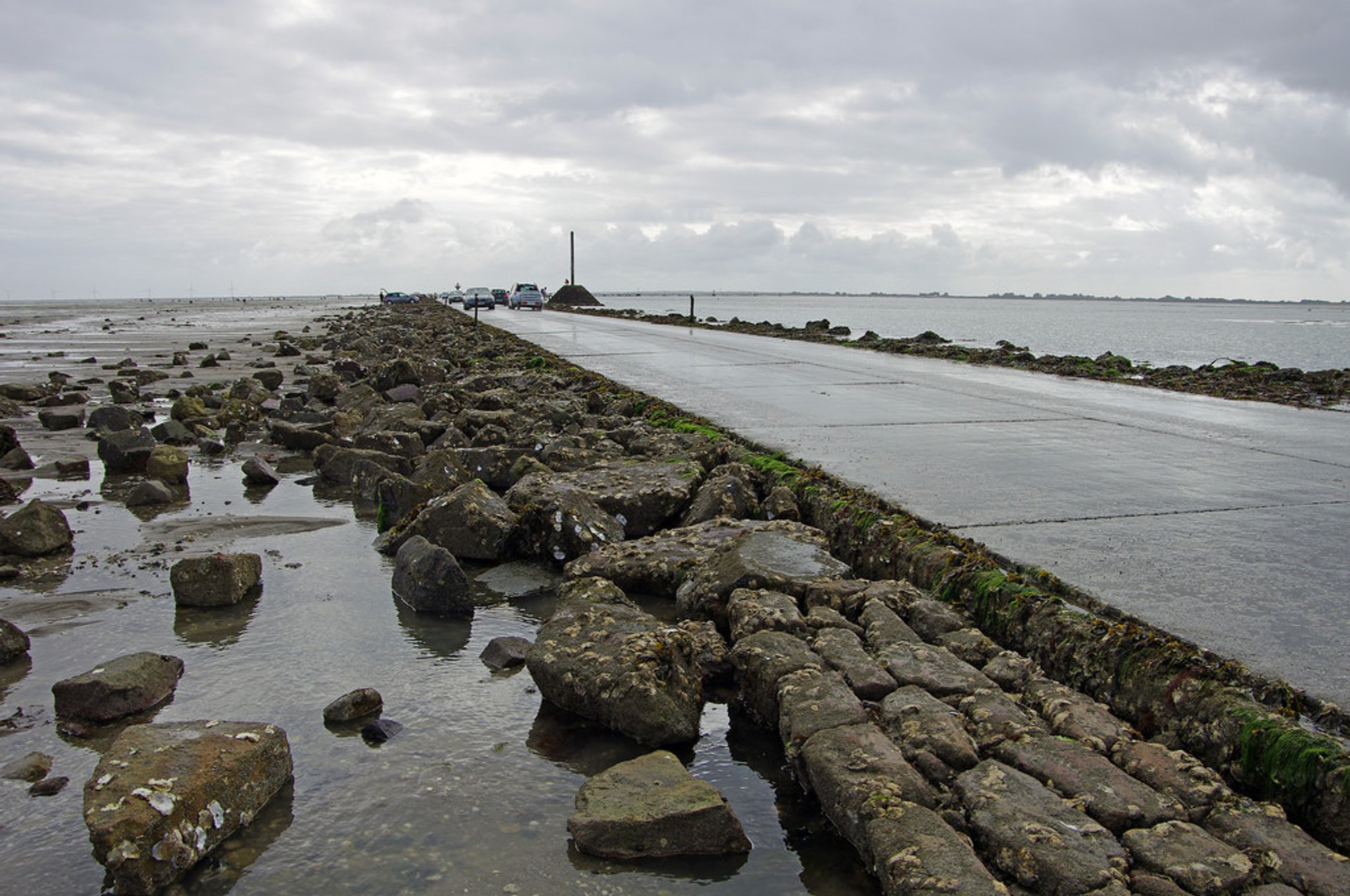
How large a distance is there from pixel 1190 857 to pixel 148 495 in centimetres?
786

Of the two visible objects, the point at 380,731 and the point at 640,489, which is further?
the point at 640,489

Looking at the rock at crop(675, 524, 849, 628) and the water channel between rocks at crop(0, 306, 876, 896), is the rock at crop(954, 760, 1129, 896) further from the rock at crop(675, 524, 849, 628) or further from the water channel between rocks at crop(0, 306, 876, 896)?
the rock at crop(675, 524, 849, 628)

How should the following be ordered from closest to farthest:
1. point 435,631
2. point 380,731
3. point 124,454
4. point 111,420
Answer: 1. point 380,731
2. point 435,631
3. point 124,454
4. point 111,420

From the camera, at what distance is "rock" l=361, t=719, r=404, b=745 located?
3.76 m

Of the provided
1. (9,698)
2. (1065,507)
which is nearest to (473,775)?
(9,698)

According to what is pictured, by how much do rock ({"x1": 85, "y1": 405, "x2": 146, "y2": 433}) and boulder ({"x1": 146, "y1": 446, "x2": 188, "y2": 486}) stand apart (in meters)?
3.34

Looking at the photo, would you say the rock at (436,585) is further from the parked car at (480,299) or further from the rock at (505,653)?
the parked car at (480,299)

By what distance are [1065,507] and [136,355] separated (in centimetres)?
2848

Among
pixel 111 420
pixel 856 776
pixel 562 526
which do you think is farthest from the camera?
pixel 111 420

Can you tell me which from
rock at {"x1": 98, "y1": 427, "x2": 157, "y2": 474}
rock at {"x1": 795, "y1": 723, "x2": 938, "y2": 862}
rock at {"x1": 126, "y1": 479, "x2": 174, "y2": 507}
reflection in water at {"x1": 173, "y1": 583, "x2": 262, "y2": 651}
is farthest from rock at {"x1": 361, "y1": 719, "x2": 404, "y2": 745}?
rock at {"x1": 98, "y1": 427, "x2": 157, "y2": 474}

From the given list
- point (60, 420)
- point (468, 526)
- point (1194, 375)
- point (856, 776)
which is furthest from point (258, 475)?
point (1194, 375)

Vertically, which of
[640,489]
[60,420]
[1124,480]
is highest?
[1124,480]

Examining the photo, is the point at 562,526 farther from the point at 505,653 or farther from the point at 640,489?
the point at 505,653

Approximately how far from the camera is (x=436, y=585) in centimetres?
526
